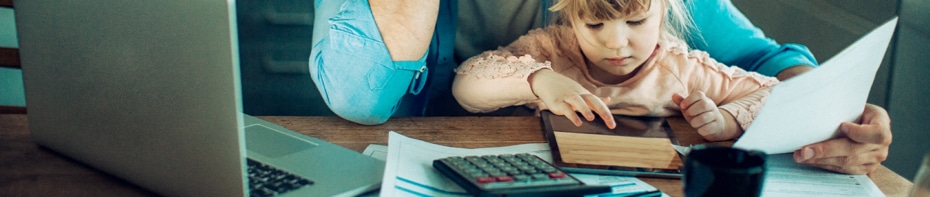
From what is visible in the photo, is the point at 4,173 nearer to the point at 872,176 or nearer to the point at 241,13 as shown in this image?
the point at 241,13

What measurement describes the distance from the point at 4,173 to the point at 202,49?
0.37m

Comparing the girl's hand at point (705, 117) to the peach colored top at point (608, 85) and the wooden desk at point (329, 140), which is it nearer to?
the wooden desk at point (329, 140)

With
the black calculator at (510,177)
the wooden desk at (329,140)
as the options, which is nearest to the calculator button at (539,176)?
the black calculator at (510,177)

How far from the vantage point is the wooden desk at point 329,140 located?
779mm

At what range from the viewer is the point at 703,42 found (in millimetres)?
1420

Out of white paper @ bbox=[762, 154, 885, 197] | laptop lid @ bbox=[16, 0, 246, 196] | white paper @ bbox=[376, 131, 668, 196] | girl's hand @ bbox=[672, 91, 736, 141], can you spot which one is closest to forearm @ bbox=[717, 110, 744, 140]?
girl's hand @ bbox=[672, 91, 736, 141]

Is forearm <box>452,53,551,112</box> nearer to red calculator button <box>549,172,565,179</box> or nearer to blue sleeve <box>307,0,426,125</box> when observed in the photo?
blue sleeve <box>307,0,426,125</box>

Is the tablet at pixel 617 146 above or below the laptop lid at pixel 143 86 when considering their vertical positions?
below

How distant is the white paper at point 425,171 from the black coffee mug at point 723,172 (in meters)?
0.13

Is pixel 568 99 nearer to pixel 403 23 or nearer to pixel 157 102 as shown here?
pixel 403 23

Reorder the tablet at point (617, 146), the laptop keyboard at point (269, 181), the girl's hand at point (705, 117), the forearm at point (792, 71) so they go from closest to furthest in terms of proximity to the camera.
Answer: the laptop keyboard at point (269, 181) → the tablet at point (617, 146) → the girl's hand at point (705, 117) → the forearm at point (792, 71)

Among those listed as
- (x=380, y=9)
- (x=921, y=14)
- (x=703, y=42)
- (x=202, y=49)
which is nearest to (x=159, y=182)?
(x=202, y=49)

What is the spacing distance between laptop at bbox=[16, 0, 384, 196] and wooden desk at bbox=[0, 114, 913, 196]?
0.06ft

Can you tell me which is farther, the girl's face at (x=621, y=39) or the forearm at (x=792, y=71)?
the forearm at (x=792, y=71)
